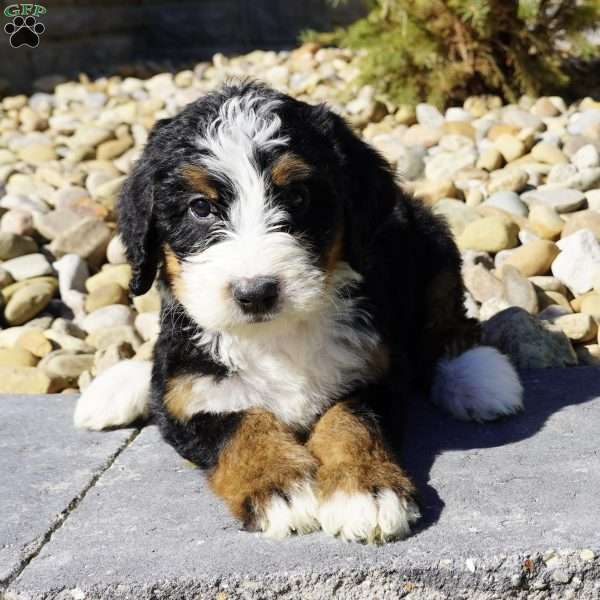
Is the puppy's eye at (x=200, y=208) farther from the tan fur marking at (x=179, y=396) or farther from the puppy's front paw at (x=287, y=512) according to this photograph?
the puppy's front paw at (x=287, y=512)

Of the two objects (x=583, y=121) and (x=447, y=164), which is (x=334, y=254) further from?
(x=583, y=121)

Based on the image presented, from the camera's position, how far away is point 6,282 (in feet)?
17.8

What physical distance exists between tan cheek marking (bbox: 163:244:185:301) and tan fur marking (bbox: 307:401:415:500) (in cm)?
62

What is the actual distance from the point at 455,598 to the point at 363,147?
1552 mm

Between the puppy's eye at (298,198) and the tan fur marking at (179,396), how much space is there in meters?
0.68

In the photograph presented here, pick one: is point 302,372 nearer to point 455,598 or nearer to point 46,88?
point 455,598

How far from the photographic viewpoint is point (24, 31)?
1002 cm

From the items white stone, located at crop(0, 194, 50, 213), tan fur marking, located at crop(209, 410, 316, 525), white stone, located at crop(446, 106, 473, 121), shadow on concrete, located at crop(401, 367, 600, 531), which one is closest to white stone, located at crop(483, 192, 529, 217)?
white stone, located at crop(446, 106, 473, 121)

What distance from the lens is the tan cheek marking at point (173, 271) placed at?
3.06 meters

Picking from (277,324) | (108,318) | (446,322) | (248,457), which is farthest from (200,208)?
(108,318)

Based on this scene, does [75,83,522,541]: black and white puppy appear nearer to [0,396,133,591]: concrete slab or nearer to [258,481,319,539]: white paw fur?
[258,481,319,539]: white paw fur

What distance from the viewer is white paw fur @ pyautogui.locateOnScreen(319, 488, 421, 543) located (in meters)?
2.58

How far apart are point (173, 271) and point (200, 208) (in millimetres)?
260

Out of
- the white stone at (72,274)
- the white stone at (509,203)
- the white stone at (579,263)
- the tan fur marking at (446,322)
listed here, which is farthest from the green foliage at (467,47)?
the tan fur marking at (446,322)
